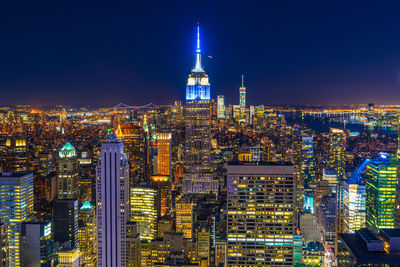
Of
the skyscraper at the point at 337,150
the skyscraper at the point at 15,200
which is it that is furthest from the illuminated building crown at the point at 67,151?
the skyscraper at the point at 337,150

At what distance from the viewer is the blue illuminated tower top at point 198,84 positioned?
30.1m

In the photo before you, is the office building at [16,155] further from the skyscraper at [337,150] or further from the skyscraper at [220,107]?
the skyscraper at [337,150]

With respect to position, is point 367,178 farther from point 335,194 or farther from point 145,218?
point 145,218

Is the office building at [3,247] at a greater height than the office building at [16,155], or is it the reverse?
the office building at [16,155]

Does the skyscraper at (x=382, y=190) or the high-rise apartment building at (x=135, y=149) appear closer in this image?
the skyscraper at (x=382, y=190)

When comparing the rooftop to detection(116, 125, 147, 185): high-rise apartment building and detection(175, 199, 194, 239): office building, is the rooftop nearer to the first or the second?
detection(175, 199, 194, 239): office building

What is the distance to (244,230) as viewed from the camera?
16.5 m

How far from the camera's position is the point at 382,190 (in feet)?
73.9

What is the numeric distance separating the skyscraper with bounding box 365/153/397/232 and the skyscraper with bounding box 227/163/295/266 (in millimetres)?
7146

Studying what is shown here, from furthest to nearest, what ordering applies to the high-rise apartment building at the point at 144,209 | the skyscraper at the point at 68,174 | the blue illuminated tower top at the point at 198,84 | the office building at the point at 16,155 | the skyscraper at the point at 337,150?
A: the blue illuminated tower top at the point at 198,84 < the skyscraper at the point at 68,174 < the skyscraper at the point at 337,150 < the high-rise apartment building at the point at 144,209 < the office building at the point at 16,155

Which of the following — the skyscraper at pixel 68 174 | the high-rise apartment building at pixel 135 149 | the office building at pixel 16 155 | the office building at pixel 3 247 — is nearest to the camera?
the office building at pixel 3 247

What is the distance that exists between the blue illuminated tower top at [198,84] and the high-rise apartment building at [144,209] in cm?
852

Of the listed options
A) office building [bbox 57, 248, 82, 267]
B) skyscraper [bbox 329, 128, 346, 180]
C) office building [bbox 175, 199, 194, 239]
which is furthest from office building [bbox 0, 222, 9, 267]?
skyscraper [bbox 329, 128, 346, 180]

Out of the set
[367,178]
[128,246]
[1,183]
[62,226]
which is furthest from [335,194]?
[1,183]
